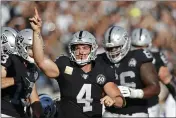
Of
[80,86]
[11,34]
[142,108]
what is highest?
[11,34]

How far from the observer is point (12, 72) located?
625 centimetres

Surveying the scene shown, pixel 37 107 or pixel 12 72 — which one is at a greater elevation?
pixel 12 72

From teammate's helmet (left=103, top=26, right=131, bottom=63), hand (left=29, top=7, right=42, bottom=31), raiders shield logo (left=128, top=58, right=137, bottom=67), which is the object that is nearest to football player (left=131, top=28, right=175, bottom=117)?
raiders shield logo (left=128, top=58, right=137, bottom=67)

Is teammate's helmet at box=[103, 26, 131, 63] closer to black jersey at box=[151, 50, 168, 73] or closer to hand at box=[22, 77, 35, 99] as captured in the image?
black jersey at box=[151, 50, 168, 73]

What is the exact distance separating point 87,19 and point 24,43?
18.5 feet

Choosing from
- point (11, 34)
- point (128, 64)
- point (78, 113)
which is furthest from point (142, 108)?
point (11, 34)

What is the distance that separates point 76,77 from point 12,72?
742mm

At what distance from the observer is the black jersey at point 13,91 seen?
618 centimetres

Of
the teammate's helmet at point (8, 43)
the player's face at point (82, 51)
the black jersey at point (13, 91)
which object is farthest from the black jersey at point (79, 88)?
the teammate's helmet at point (8, 43)

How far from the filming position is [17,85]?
20.5 feet

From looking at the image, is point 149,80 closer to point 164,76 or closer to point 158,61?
point 164,76

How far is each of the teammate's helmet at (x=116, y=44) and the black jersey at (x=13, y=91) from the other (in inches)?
56.9

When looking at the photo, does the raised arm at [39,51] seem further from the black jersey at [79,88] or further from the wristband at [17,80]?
the wristband at [17,80]

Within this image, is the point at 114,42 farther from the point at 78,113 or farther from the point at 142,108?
the point at 78,113
